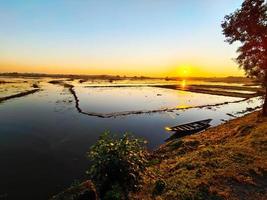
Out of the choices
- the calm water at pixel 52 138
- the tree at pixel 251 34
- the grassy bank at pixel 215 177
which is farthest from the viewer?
the tree at pixel 251 34

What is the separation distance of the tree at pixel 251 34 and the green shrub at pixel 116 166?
21512mm

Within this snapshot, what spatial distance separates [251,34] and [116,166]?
22705mm

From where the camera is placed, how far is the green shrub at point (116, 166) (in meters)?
9.07

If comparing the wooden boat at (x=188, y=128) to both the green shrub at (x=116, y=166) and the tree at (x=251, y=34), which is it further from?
the green shrub at (x=116, y=166)

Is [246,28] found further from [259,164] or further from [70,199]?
[70,199]

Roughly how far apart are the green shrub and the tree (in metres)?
21.5

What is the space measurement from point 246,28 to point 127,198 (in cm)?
2298

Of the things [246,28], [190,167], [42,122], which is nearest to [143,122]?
[42,122]

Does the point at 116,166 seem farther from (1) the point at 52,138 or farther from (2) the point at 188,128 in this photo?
(2) the point at 188,128

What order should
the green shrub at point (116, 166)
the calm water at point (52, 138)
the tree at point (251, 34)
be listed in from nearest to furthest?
1. the green shrub at point (116, 166)
2. the calm water at point (52, 138)
3. the tree at point (251, 34)

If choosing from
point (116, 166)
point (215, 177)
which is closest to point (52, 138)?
point (116, 166)

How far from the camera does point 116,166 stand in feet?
29.5

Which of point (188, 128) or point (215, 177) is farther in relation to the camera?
point (188, 128)

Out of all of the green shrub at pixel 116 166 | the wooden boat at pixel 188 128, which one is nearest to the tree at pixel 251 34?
the wooden boat at pixel 188 128
